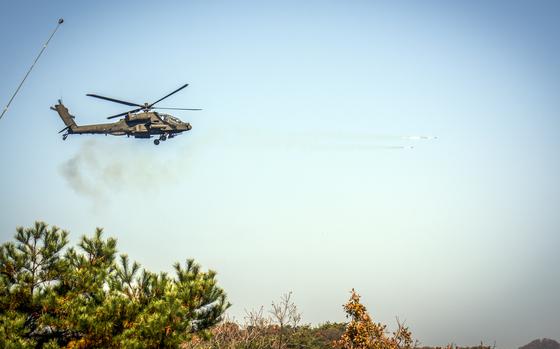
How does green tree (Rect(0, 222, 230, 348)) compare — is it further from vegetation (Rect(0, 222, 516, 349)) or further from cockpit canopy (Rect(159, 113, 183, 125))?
cockpit canopy (Rect(159, 113, 183, 125))

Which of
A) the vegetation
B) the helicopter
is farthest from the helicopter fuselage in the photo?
the vegetation

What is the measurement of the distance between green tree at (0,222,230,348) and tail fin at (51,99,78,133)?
18672mm

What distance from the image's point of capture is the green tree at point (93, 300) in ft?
31.1

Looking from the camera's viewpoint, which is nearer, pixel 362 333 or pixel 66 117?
pixel 362 333

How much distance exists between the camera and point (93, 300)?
10812 millimetres

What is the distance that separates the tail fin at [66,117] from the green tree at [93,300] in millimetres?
18672

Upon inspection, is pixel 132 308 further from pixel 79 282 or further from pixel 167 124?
pixel 167 124

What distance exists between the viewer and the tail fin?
28719 millimetres

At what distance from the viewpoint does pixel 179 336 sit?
31.4ft

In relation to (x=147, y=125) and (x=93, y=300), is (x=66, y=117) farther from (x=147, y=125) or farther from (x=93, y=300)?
(x=93, y=300)

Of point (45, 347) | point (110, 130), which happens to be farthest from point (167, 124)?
point (45, 347)

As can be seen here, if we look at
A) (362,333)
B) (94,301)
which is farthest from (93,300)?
(362,333)

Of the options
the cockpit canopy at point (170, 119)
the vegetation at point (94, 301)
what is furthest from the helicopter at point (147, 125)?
the vegetation at point (94, 301)

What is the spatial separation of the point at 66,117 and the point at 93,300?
22.8m
